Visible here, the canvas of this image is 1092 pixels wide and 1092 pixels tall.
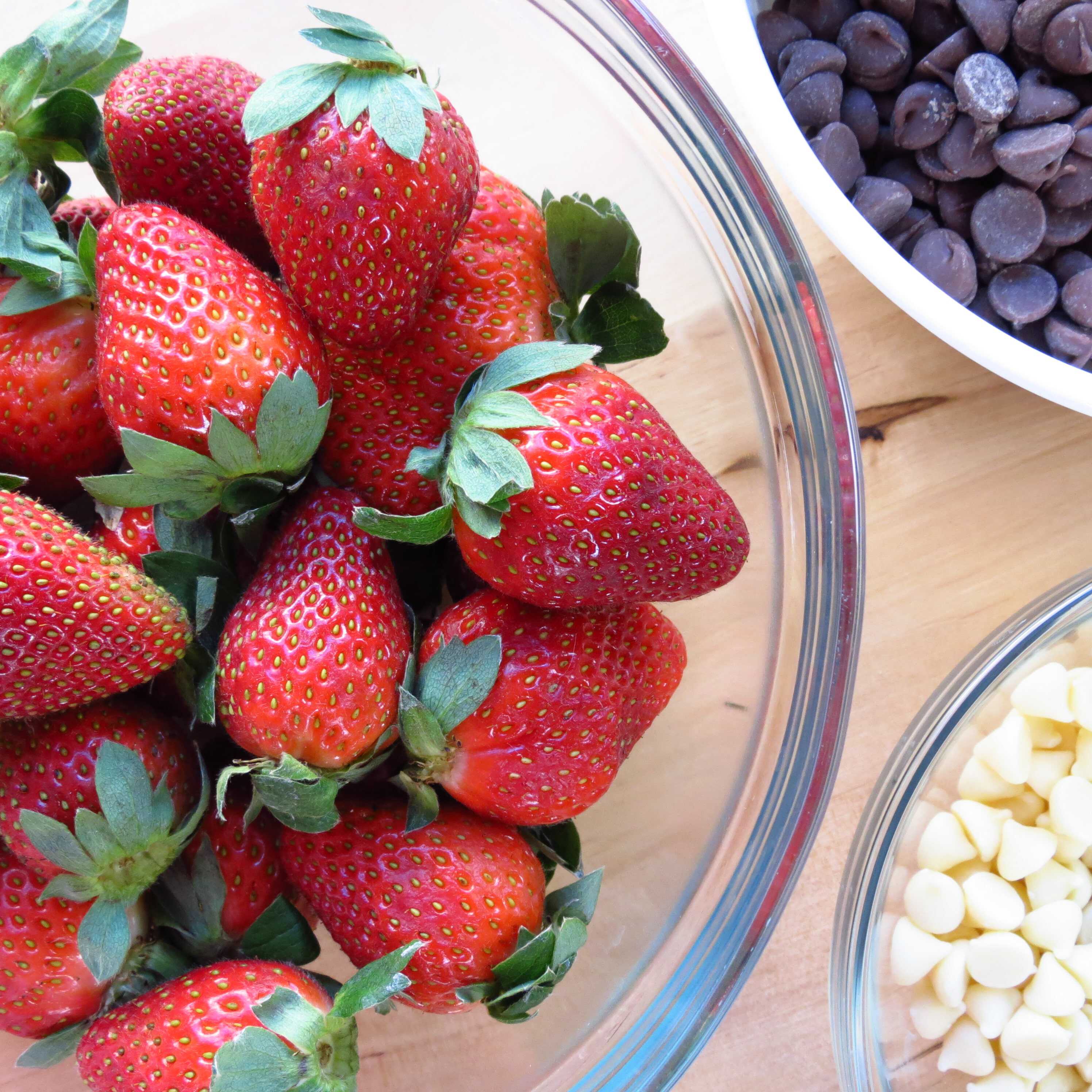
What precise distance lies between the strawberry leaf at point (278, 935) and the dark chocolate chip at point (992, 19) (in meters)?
0.87

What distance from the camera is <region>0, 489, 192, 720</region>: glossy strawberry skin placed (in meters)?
0.64

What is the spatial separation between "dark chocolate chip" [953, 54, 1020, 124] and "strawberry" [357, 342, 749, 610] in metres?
0.40

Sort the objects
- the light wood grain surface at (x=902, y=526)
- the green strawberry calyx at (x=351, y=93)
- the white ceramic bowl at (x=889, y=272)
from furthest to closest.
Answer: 1. the light wood grain surface at (x=902, y=526)
2. the white ceramic bowl at (x=889, y=272)
3. the green strawberry calyx at (x=351, y=93)

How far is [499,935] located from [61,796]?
1.00 ft

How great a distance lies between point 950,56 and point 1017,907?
0.70 metres

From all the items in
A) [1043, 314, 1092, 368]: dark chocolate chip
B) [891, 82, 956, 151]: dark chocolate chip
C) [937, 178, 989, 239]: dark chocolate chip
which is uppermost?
[891, 82, 956, 151]: dark chocolate chip

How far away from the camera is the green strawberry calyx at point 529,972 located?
0.71 meters

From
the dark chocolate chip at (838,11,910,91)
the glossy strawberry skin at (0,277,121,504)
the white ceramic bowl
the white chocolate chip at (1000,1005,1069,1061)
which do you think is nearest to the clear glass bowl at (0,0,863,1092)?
the white ceramic bowl

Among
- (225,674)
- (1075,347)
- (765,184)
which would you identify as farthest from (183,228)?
(1075,347)

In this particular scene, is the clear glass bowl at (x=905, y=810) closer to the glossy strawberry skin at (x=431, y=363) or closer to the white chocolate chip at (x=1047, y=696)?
the white chocolate chip at (x=1047, y=696)

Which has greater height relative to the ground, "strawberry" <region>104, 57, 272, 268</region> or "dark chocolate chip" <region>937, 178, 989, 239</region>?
"strawberry" <region>104, 57, 272, 268</region>

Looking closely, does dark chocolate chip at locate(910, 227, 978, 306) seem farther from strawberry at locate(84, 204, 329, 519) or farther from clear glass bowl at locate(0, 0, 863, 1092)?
strawberry at locate(84, 204, 329, 519)

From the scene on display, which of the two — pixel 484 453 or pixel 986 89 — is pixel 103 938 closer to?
pixel 484 453

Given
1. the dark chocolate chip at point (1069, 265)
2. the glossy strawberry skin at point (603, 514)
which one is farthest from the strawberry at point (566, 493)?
the dark chocolate chip at point (1069, 265)
